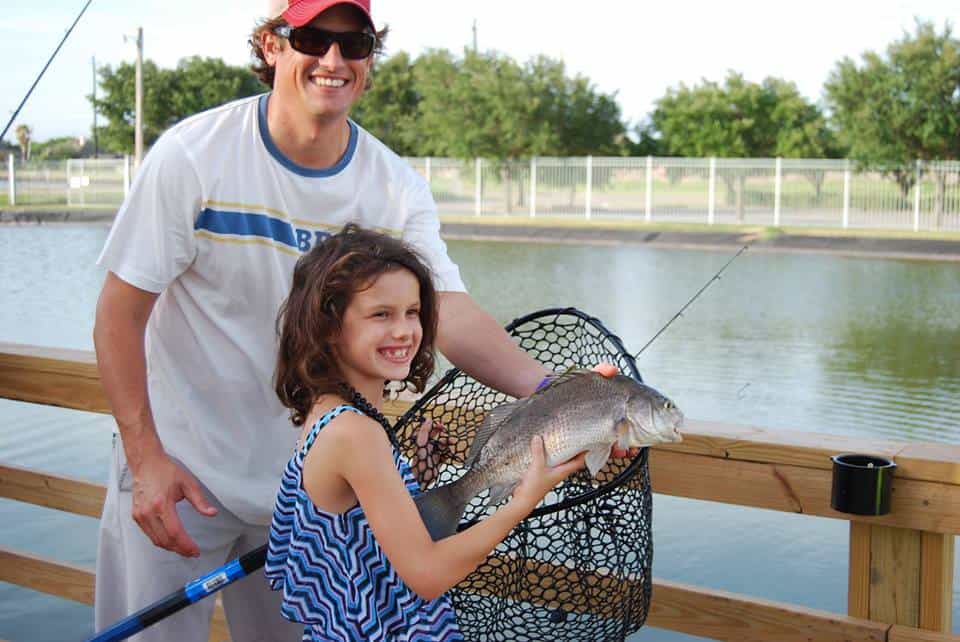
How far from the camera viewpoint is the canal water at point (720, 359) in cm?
518

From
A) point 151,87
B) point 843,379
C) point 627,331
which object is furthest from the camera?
point 151,87

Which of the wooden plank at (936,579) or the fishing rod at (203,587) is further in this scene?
the wooden plank at (936,579)

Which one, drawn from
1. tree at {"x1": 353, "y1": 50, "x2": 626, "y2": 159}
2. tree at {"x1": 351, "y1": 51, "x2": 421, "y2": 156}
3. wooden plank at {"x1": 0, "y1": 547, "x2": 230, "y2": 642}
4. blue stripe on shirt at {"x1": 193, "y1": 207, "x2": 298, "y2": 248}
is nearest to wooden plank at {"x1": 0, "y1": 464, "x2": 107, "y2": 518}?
wooden plank at {"x1": 0, "y1": 547, "x2": 230, "y2": 642}

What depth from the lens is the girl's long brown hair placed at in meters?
1.95

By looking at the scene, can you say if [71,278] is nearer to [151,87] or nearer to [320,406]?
[320,406]

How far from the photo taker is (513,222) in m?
27.7

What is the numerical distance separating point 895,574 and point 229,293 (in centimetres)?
136

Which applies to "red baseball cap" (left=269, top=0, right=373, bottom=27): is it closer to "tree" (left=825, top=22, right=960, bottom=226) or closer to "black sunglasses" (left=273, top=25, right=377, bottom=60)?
"black sunglasses" (left=273, top=25, right=377, bottom=60)

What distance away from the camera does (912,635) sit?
7.77 ft

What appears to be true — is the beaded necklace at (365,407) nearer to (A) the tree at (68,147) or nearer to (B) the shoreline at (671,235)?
(B) the shoreline at (671,235)

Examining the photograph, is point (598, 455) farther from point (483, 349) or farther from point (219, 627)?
point (219, 627)

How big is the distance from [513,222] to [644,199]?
4150 millimetres

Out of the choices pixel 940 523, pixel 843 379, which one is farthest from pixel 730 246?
pixel 940 523

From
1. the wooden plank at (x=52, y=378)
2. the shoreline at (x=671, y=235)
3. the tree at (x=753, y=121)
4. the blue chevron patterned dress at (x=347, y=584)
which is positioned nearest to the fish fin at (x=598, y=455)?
the blue chevron patterned dress at (x=347, y=584)
